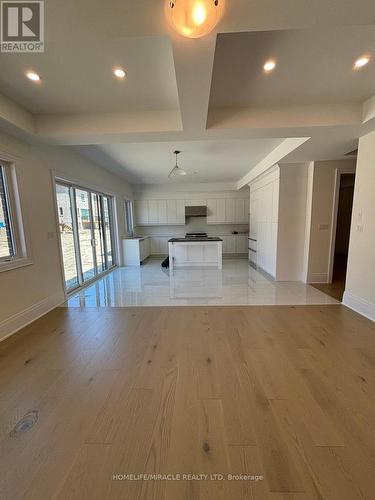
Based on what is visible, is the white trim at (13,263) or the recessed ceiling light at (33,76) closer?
the recessed ceiling light at (33,76)

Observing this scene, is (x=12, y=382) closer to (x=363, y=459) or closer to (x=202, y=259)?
(x=363, y=459)

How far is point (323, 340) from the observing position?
2.31 m

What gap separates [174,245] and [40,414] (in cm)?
466

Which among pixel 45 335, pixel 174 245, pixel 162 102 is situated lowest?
pixel 45 335

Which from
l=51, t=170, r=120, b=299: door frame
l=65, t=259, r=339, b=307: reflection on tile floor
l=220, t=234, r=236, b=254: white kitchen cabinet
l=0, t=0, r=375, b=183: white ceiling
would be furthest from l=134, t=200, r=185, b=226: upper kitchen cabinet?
l=0, t=0, r=375, b=183: white ceiling

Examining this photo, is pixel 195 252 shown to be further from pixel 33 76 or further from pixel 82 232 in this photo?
pixel 33 76

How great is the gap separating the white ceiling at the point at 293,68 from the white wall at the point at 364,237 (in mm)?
814

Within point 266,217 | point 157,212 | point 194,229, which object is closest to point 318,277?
point 266,217

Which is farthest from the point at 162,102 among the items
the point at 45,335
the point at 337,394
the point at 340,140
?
the point at 337,394

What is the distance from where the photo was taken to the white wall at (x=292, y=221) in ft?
14.3

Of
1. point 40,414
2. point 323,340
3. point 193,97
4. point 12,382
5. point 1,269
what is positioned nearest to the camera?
point 40,414

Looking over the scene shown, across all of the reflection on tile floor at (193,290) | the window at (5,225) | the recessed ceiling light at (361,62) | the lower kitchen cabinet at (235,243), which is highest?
the recessed ceiling light at (361,62)

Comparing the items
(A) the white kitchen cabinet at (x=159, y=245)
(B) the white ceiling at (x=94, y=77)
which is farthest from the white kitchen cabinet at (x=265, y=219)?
(A) the white kitchen cabinet at (x=159, y=245)

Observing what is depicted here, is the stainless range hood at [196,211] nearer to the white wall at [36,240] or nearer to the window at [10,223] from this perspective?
the white wall at [36,240]
